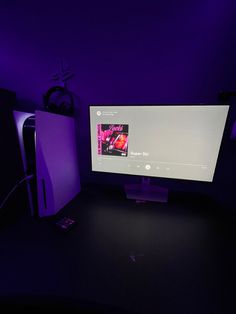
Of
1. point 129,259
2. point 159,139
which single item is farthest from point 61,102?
point 129,259

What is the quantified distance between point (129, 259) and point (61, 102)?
90 centimetres

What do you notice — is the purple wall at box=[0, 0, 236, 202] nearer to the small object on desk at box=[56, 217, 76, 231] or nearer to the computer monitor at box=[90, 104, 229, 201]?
the computer monitor at box=[90, 104, 229, 201]

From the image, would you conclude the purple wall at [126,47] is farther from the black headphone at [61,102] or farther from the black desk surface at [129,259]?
the black desk surface at [129,259]

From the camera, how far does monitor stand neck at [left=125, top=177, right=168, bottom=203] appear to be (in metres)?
0.82

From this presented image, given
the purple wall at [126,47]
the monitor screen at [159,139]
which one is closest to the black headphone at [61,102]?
the purple wall at [126,47]

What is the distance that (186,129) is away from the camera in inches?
28.7

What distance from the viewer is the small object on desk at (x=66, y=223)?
591mm

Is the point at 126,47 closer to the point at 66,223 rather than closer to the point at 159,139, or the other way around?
the point at 159,139

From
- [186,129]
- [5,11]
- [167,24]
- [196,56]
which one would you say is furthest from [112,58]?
[5,11]

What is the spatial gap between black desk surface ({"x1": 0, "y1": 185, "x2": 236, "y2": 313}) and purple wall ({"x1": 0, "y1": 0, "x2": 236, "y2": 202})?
22.4 inches

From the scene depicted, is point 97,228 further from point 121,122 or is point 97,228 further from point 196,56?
point 196,56

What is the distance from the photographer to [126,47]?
0.82 metres

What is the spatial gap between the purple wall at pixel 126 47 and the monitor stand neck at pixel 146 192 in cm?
44

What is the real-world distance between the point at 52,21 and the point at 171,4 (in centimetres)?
63
